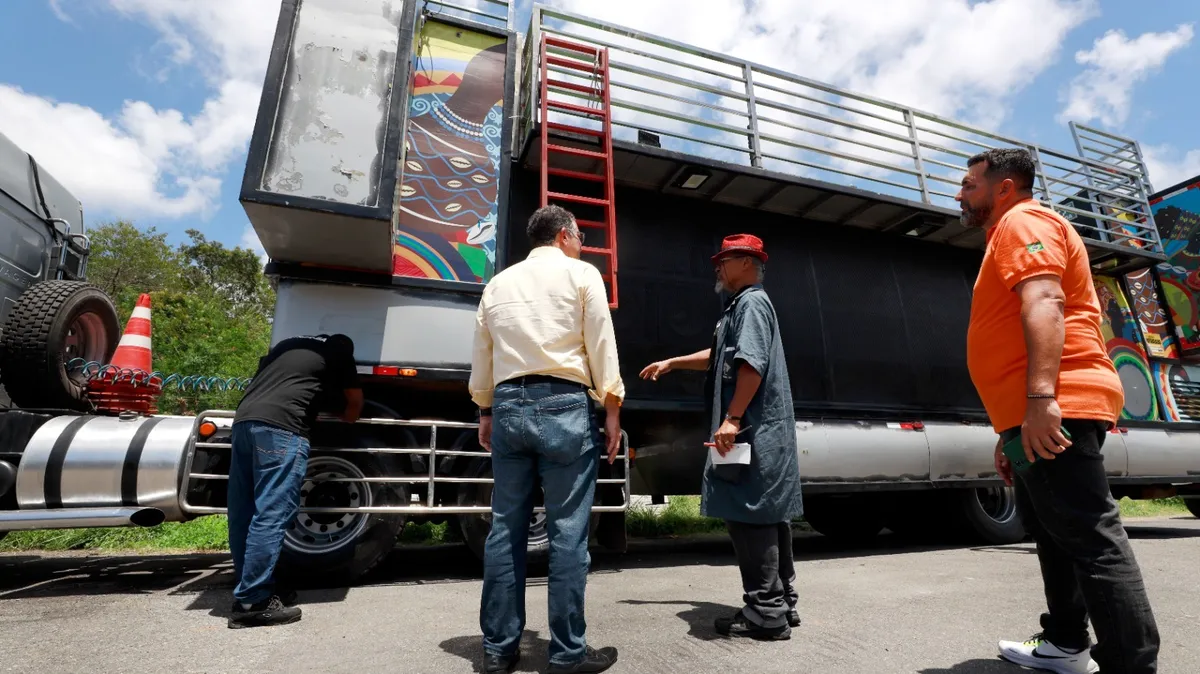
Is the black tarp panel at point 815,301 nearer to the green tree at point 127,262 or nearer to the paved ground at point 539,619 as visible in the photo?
the paved ground at point 539,619

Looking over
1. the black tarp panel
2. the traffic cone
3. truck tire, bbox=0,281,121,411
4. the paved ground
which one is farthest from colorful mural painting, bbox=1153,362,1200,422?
truck tire, bbox=0,281,121,411

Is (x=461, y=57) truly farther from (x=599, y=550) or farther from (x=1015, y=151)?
(x=599, y=550)

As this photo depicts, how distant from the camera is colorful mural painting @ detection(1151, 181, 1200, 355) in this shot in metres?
7.61

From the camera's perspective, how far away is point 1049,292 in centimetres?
183

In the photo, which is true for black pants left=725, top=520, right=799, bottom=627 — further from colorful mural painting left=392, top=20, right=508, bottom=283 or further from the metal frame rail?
colorful mural painting left=392, top=20, right=508, bottom=283

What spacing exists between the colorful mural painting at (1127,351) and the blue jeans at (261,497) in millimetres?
8455

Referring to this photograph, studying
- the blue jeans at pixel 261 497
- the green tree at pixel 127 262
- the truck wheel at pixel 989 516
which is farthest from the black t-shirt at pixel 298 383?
the green tree at pixel 127 262

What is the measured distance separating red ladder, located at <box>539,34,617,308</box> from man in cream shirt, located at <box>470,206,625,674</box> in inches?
69.2

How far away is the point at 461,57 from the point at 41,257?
3512 mm

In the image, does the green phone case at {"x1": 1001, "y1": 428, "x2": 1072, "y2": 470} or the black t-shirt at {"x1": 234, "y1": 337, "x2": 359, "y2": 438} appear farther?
the black t-shirt at {"x1": 234, "y1": 337, "x2": 359, "y2": 438}

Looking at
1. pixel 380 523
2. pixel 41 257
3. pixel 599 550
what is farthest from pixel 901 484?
pixel 41 257

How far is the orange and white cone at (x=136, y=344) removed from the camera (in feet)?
14.6

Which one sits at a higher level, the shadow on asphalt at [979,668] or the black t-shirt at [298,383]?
the black t-shirt at [298,383]

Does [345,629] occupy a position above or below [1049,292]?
below
